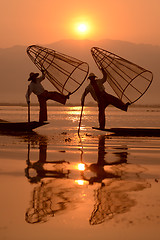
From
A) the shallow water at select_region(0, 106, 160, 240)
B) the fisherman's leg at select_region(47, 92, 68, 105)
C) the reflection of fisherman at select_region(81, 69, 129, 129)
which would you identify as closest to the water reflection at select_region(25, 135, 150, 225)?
the shallow water at select_region(0, 106, 160, 240)

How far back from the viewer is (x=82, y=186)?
264 inches

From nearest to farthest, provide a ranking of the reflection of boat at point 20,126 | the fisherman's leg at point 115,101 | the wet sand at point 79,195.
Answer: the wet sand at point 79,195
the reflection of boat at point 20,126
the fisherman's leg at point 115,101

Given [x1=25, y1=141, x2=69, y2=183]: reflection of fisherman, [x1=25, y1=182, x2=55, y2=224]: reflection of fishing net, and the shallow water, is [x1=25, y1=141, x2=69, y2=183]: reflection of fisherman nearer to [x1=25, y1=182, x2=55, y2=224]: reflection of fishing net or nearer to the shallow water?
the shallow water

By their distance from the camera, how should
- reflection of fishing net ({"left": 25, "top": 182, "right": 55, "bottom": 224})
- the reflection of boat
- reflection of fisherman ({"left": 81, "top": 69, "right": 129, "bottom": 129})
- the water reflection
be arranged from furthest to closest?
1. the reflection of boat
2. reflection of fisherman ({"left": 81, "top": 69, "right": 129, "bottom": 129})
3. the water reflection
4. reflection of fishing net ({"left": 25, "top": 182, "right": 55, "bottom": 224})

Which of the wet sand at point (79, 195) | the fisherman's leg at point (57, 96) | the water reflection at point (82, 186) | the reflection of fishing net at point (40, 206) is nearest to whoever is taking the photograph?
the wet sand at point (79, 195)

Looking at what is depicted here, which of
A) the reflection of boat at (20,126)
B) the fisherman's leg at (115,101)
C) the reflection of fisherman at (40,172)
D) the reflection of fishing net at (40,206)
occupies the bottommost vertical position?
the reflection of fishing net at (40,206)

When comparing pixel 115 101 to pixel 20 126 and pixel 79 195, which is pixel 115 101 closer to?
pixel 20 126

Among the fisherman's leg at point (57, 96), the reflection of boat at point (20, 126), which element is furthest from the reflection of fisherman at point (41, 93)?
the reflection of boat at point (20, 126)

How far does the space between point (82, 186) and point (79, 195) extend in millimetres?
655

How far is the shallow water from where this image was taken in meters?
4.55

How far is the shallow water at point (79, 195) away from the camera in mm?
4551

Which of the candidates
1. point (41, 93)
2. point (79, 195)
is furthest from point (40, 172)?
point (41, 93)

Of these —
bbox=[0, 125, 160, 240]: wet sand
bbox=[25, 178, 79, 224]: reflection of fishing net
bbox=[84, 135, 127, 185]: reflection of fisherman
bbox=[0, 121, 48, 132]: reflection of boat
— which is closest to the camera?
bbox=[0, 125, 160, 240]: wet sand

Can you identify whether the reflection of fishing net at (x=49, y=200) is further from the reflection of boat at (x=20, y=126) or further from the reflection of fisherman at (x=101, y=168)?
the reflection of boat at (x=20, y=126)
